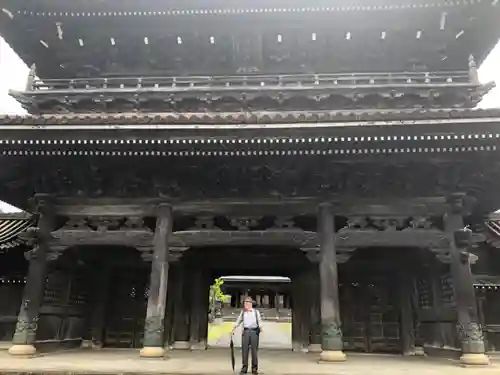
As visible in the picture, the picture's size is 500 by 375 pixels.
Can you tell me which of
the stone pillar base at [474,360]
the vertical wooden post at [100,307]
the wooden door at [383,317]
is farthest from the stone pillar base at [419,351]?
the vertical wooden post at [100,307]

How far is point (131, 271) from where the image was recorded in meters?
13.2

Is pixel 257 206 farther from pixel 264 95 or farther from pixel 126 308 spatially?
pixel 126 308

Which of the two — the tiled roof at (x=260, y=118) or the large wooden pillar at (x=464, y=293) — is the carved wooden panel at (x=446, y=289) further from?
the tiled roof at (x=260, y=118)

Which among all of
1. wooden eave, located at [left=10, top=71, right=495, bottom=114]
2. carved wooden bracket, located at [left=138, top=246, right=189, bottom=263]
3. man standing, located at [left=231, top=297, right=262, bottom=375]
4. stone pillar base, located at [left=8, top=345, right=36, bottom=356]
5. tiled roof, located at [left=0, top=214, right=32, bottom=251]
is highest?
wooden eave, located at [left=10, top=71, right=495, bottom=114]

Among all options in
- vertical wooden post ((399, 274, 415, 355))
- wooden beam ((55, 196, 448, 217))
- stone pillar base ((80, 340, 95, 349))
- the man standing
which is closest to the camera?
the man standing

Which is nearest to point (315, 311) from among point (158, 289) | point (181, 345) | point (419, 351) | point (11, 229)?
point (419, 351)

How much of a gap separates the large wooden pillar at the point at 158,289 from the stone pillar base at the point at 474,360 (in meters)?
6.68

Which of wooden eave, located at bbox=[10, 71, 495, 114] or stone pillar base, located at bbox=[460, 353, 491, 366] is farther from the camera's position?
wooden eave, located at bbox=[10, 71, 495, 114]

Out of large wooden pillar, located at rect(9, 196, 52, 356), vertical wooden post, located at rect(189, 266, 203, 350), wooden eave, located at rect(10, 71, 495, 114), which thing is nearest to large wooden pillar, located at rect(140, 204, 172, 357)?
large wooden pillar, located at rect(9, 196, 52, 356)

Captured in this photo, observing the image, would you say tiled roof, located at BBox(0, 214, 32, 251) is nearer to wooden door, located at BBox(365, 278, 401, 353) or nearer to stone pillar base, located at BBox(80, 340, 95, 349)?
stone pillar base, located at BBox(80, 340, 95, 349)

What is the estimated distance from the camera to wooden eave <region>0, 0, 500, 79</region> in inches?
467

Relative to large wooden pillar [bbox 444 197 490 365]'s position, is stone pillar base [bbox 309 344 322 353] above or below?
below

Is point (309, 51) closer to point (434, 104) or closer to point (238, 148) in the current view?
point (434, 104)

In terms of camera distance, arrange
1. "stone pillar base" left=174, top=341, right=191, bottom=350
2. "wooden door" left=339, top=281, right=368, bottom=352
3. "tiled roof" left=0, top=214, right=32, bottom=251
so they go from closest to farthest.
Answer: "tiled roof" left=0, top=214, right=32, bottom=251 < "wooden door" left=339, top=281, right=368, bottom=352 < "stone pillar base" left=174, top=341, right=191, bottom=350
